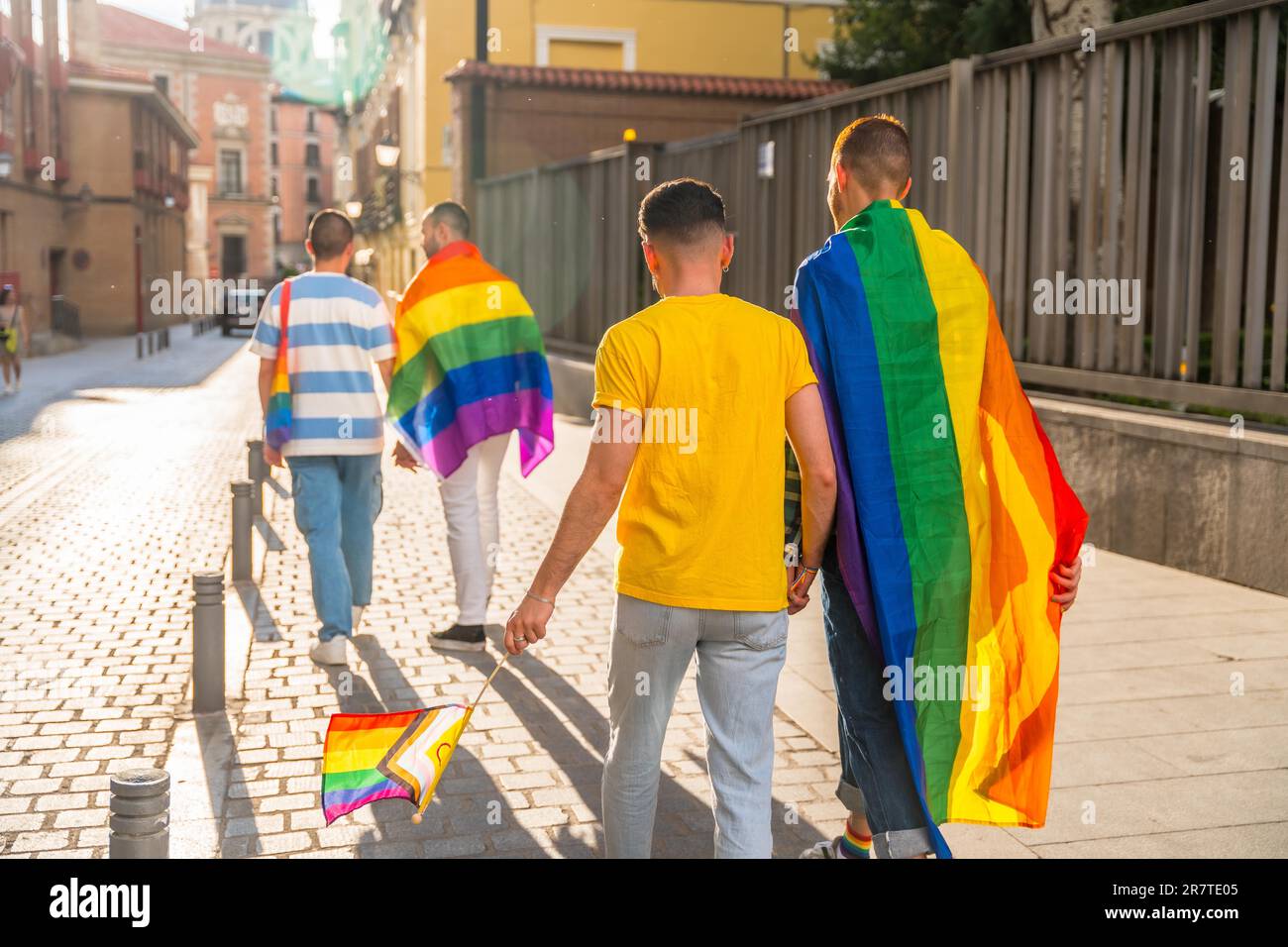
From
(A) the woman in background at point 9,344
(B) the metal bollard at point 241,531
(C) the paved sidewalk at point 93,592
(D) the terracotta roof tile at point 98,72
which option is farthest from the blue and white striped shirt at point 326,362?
(D) the terracotta roof tile at point 98,72

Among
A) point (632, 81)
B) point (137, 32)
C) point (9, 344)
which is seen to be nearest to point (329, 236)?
point (9, 344)

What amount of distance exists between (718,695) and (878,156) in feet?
4.48

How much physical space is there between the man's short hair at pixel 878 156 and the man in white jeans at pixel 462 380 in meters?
3.18

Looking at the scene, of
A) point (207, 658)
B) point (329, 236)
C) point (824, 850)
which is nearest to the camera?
point (824, 850)

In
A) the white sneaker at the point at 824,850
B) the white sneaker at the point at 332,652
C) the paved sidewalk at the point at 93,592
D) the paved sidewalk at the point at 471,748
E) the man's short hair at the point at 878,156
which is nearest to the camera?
the man's short hair at the point at 878,156

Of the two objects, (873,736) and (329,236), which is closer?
(873,736)

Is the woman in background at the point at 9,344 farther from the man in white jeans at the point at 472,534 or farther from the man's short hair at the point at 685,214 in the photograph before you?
the man's short hair at the point at 685,214

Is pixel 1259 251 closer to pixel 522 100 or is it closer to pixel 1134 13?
pixel 1134 13

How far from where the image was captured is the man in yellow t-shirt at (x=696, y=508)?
10.5ft

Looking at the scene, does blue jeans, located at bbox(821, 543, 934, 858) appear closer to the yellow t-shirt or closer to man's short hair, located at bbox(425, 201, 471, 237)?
the yellow t-shirt

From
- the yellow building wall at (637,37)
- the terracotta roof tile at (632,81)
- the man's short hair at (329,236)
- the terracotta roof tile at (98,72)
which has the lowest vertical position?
the man's short hair at (329,236)

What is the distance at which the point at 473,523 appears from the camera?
6730 millimetres

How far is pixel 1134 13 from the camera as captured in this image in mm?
16188

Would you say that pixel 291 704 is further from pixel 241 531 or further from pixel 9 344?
pixel 9 344
